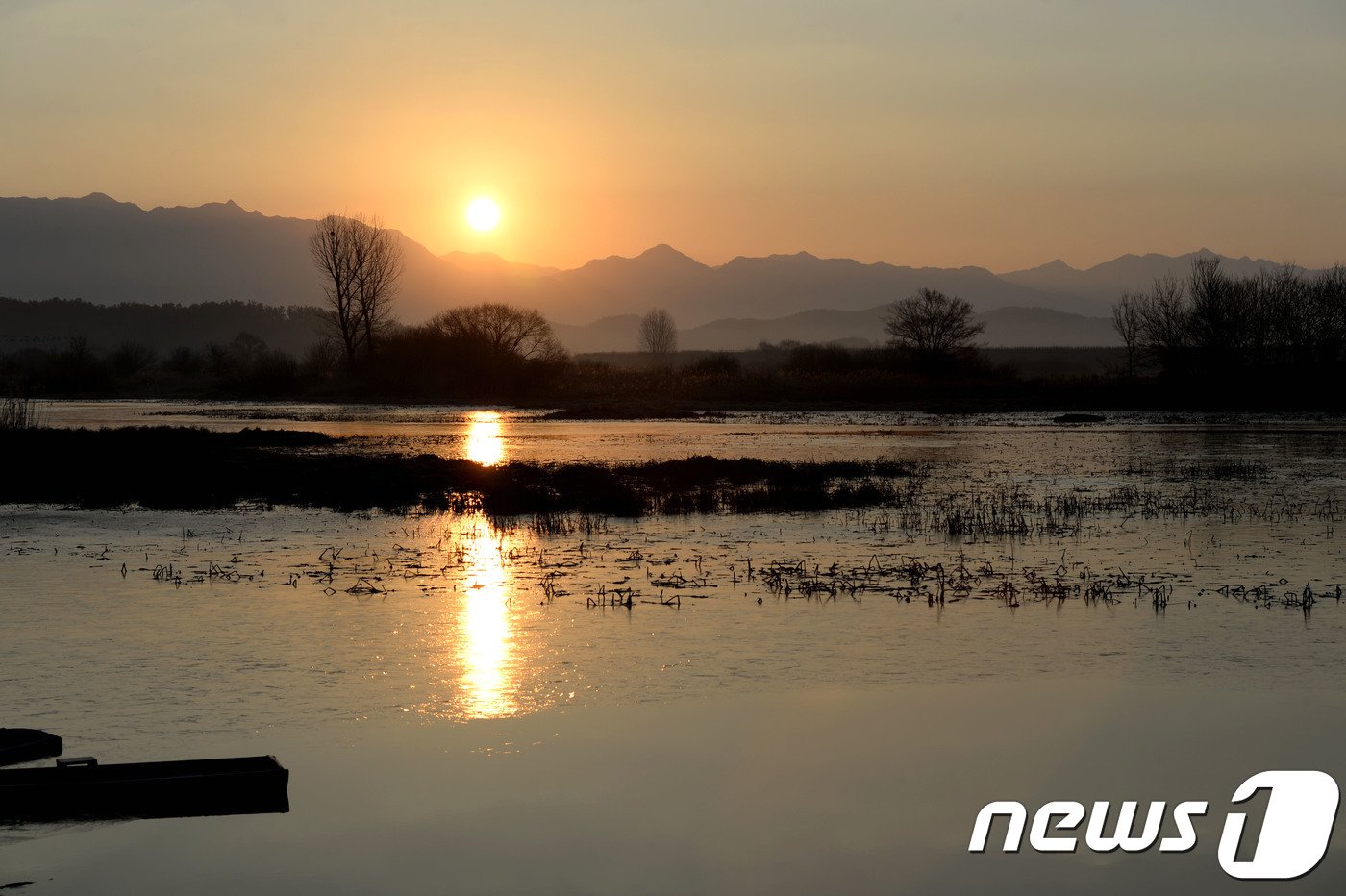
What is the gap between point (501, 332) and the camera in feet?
286

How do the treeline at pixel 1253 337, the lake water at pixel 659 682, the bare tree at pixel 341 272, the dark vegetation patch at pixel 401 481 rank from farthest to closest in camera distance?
1. the bare tree at pixel 341 272
2. the treeline at pixel 1253 337
3. the dark vegetation patch at pixel 401 481
4. the lake water at pixel 659 682

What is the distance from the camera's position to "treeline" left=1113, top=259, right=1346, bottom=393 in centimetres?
7725

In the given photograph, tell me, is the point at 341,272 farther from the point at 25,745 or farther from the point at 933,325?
the point at 25,745

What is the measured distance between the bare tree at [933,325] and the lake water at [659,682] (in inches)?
2589

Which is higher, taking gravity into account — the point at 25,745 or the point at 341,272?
the point at 341,272

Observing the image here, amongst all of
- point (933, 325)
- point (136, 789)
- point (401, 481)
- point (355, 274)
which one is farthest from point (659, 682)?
point (355, 274)

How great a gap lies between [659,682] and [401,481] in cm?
1893

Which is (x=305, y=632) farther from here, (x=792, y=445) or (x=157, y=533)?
(x=792, y=445)

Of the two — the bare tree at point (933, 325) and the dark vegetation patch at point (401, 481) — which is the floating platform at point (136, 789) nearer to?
the dark vegetation patch at point (401, 481)

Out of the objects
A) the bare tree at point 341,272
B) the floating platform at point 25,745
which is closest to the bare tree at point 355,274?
the bare tree at point 341,272

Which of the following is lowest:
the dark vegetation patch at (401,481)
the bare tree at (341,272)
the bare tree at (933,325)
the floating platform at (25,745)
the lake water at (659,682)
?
the lake water at (659,682)

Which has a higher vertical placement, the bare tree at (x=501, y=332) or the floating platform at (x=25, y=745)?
the bare tree at (x=501, y=332)

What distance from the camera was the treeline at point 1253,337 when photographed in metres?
77.2

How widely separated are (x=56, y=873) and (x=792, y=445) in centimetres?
3656
